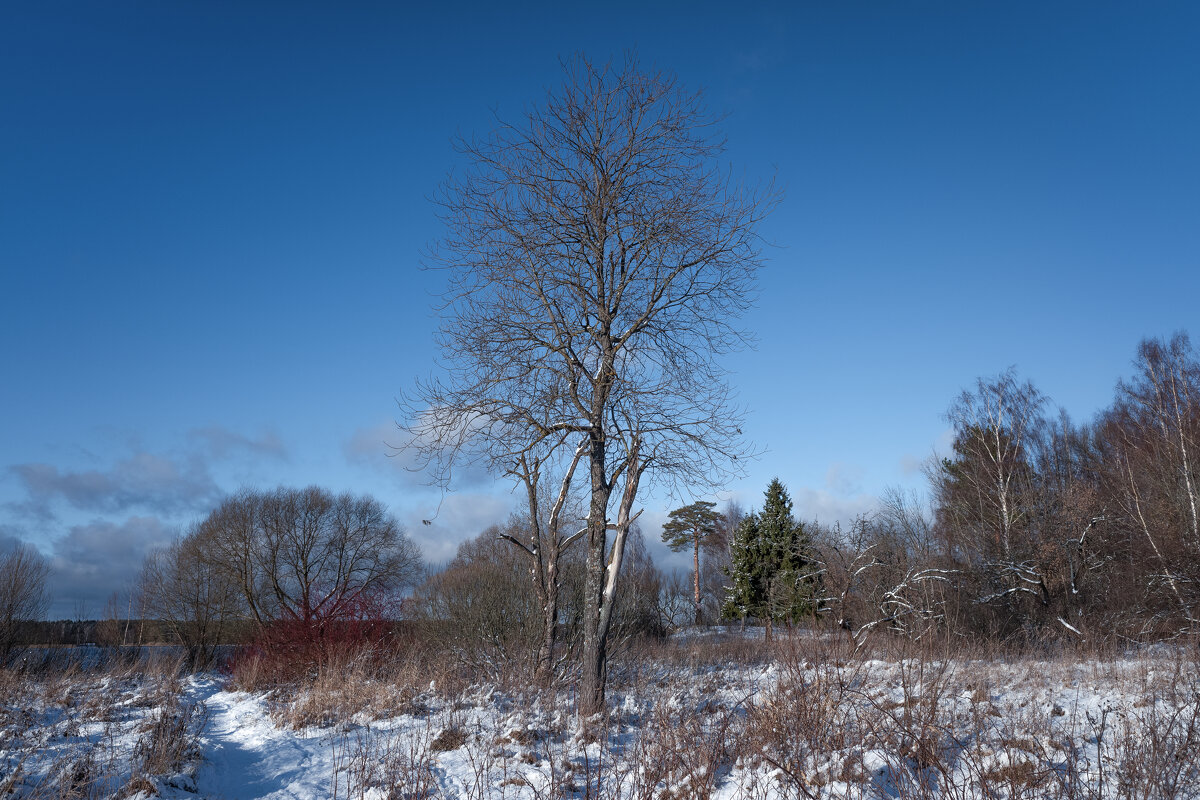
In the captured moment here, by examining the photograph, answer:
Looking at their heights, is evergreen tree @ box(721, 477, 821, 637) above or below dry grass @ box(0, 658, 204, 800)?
above

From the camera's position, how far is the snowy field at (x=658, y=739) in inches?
195

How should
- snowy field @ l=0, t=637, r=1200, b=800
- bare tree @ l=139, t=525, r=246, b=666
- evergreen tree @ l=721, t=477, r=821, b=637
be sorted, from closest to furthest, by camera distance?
snowy field @ l=0, t=637, r=1200, b=800
bare tree @ l=139, t=525, r=246, b=666
evergreen tree @ l=721, t=477, r=821, b=637

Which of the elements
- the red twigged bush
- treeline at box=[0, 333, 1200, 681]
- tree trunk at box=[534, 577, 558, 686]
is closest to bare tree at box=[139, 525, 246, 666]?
treeline at box=[0, 333, 1200, 681]

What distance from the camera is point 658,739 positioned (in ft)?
19.2

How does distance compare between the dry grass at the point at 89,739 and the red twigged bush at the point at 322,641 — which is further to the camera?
the red twigged bush at the point at 322,641

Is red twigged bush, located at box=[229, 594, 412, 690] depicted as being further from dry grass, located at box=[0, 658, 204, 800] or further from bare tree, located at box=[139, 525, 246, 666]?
bare tree, located at box=[139, 525, 246, 666]

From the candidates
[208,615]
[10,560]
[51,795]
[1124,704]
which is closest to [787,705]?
[1124,704]

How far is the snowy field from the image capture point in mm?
4945

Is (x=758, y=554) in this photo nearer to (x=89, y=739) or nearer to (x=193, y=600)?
(x=193, y=600)

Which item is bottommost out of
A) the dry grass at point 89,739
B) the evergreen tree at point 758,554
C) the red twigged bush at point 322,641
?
the dry grass at point 89,739

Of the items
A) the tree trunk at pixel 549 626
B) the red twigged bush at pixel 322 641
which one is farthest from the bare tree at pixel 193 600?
the tree trunk at pixel 549 626

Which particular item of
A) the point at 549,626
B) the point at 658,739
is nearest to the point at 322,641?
the point at 549,626

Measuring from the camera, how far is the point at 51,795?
17.3 ft

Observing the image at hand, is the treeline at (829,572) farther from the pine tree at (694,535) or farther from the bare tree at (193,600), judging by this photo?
the pine tree at (694,535)
